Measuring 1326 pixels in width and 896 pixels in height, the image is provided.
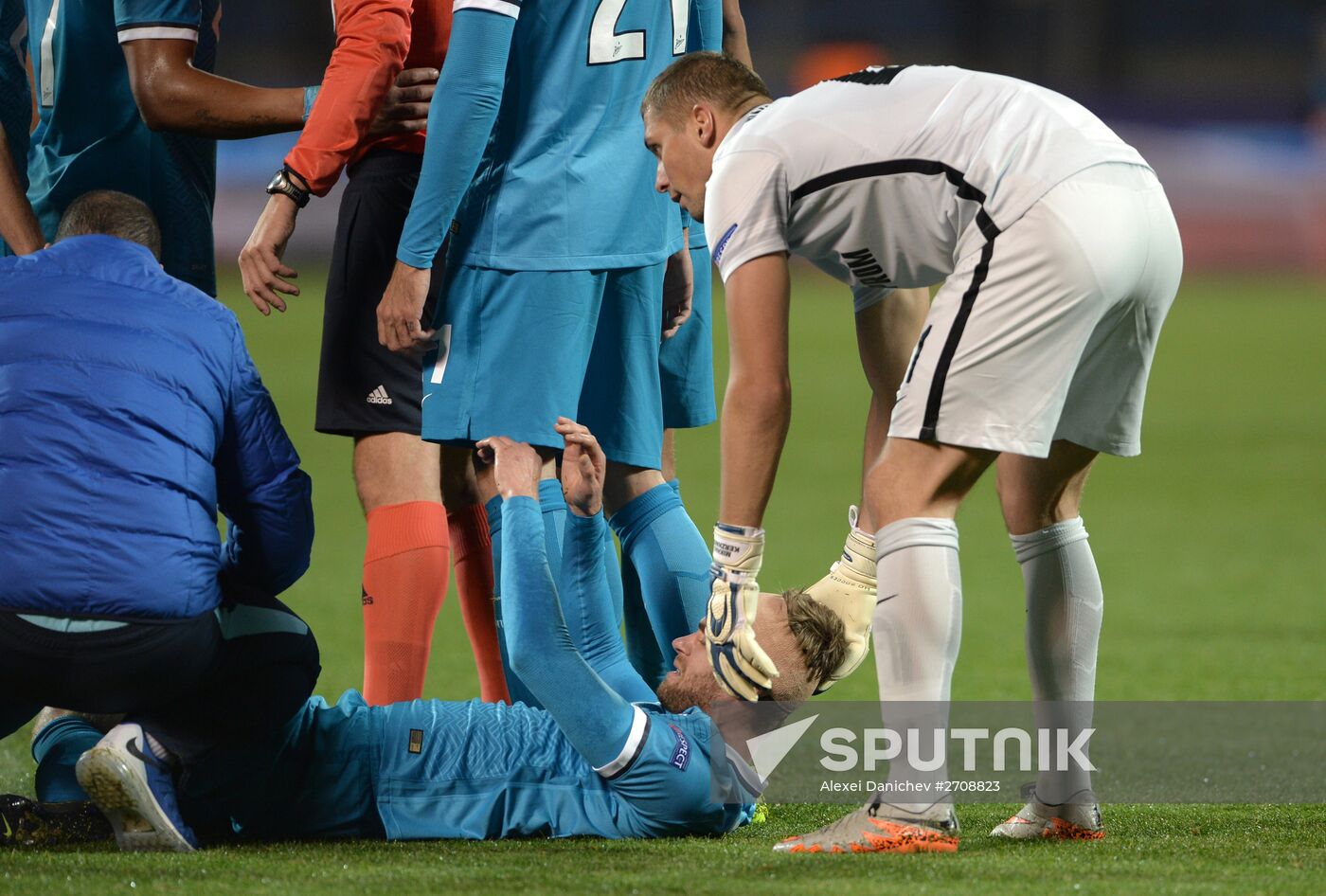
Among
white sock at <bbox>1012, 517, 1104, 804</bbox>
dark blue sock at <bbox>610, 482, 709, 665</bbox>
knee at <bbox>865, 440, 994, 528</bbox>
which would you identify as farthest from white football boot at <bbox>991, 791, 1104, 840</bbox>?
dark blue sock at <bbox>610, 482, 709, 665</bbox>

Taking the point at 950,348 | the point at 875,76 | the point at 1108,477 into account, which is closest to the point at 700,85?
the point at 875,76

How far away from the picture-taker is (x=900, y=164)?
319cm

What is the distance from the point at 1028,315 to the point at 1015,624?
419cm

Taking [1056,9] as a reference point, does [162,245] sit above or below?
above

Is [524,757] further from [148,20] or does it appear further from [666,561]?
[148,20]

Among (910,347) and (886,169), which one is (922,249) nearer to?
(886,169)

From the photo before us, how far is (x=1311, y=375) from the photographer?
16.4m

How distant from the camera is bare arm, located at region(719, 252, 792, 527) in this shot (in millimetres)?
3150

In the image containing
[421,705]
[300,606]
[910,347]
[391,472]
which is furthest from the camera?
[300,606]

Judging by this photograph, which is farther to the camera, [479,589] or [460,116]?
[479,589]

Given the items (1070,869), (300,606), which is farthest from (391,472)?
(300,606)

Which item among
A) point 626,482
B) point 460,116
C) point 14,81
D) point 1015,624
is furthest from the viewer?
point 1015,624

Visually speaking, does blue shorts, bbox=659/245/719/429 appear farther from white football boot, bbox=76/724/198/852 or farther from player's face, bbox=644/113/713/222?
white football boot, bbox=76/724/198/852

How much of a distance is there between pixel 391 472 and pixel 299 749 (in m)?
1.01
